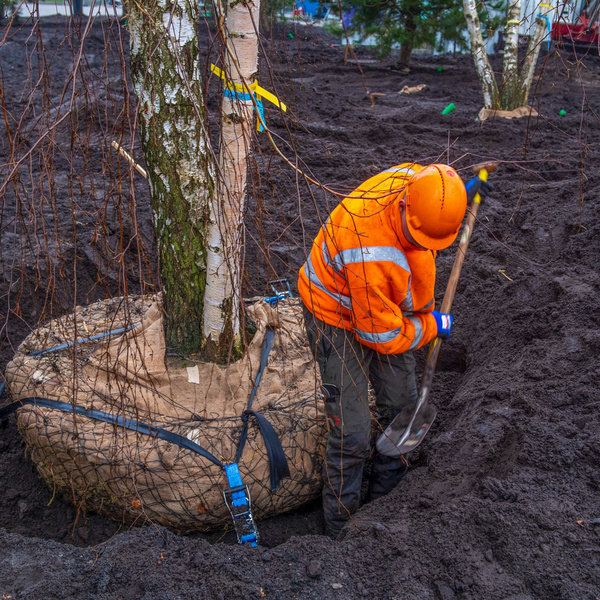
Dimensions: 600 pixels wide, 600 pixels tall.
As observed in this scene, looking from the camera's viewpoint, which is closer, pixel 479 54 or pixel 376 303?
pixel 376 303

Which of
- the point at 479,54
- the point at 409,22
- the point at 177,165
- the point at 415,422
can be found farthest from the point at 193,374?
the point at 409,22

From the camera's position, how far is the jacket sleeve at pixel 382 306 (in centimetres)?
230

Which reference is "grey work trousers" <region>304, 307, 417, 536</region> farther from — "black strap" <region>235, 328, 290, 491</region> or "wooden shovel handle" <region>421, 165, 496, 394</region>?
"black strap" <region>235, 328, 290, 491</region>

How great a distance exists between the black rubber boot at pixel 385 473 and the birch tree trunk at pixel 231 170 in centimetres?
100

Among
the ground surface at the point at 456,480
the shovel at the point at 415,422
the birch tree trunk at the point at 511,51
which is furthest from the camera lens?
the birch tree trunk at the point at 511,51

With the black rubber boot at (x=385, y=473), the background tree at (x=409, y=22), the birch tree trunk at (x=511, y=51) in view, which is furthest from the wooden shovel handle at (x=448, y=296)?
the background tree at (x=409, y=22)

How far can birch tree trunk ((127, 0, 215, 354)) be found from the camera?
7.43ft

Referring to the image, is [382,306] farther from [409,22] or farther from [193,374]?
[409,22]

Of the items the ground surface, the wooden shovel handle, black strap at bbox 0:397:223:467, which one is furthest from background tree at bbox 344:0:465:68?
black strap at bbox 0:397:223:467

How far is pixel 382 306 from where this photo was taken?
237 centimetres

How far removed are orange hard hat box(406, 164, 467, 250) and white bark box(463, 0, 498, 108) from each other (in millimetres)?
6248

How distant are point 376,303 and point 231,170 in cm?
91

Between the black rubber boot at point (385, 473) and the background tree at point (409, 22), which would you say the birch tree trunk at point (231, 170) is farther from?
the background tree at point (409, 22)

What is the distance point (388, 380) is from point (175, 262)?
1.27 metres
